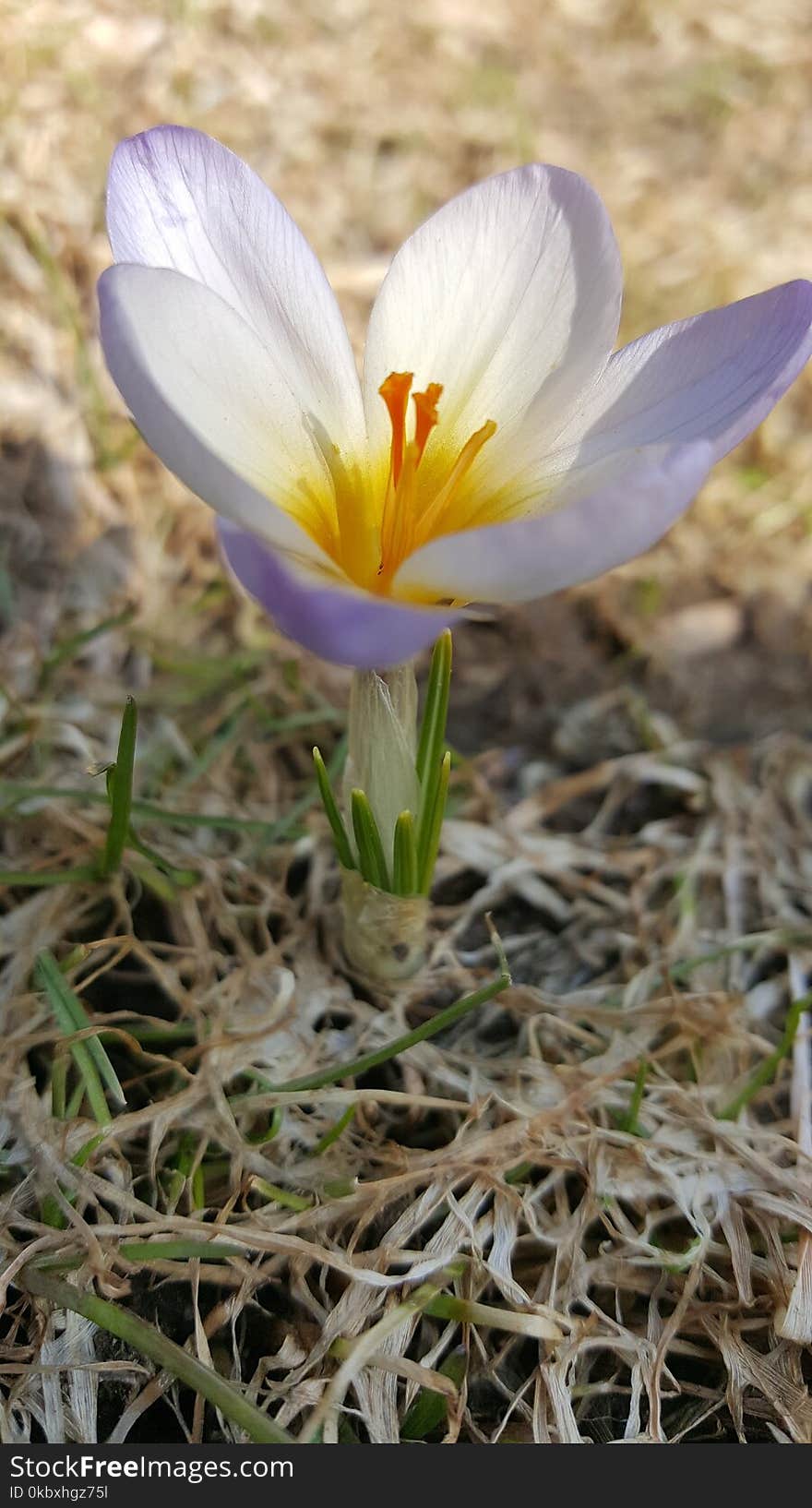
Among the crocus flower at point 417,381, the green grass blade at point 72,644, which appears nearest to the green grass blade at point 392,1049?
the crocus flower at point 417,381

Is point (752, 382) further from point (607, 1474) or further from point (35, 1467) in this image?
point (35, 1467)

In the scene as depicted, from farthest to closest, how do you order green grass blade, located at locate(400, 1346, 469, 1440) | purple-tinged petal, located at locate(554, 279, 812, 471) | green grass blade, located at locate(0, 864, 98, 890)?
green grass blade, located at locate(0, 864, 98, 890) → green grass blade, located at locate(400, 1346, 469, 1440) → purple-tinged petal, located at locate(554, 279, 812, 471)

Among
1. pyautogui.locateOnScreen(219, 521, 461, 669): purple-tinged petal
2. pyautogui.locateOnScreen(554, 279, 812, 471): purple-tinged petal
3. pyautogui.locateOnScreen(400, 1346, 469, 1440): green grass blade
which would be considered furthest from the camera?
pyautogui.locateOnScreen(400, 1346, 469, 1440): green grass blade

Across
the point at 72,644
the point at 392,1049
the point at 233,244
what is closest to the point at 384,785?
the point at 392,1049

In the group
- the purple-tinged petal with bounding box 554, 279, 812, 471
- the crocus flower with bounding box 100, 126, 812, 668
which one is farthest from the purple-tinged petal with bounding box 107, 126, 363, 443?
the purple-tinged petal with bounding box 554, 279, 812, 471

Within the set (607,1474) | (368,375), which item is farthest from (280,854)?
(607,1474)

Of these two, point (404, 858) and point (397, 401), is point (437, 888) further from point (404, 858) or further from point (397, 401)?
point (397, 401)

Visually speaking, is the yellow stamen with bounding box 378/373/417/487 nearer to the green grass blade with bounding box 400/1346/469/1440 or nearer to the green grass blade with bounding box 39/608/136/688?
the green grass blade with bounding box 39/608/136/688
